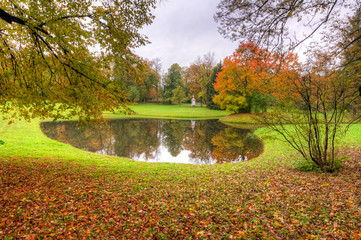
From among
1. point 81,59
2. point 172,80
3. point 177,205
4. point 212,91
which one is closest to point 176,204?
point 177,205

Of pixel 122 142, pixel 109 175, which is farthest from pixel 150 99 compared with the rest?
pixel 109 175

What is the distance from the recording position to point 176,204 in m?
4.33

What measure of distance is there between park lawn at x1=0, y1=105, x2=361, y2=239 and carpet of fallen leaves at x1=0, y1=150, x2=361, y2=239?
16mm

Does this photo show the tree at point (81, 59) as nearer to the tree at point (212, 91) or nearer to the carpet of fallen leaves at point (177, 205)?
the carpet of fallen leaves at point (177, 205)

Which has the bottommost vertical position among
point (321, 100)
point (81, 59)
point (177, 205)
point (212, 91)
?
point (177, 205)

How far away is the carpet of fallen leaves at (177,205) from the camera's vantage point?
326 cm

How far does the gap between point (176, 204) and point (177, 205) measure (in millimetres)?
49

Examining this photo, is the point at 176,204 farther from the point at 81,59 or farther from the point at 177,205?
the point at 81,59

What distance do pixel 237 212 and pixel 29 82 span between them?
663 cm

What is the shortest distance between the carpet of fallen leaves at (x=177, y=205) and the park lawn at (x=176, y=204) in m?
0.02

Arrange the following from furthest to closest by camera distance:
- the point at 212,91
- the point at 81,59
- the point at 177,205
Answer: the point at 212,91, the point at 81,59, the point at 177,205

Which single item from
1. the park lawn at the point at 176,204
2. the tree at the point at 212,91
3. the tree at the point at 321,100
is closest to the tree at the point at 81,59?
the park lawn at the point at 176,204

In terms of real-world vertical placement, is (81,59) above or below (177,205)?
above

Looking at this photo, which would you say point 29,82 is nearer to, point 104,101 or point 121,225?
point 104,101
